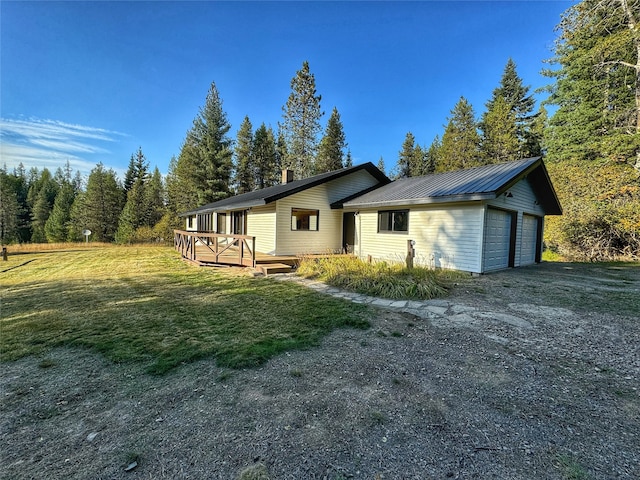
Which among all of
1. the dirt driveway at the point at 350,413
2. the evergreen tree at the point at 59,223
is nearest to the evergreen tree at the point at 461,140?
the dirt driveway at the point at 350,413

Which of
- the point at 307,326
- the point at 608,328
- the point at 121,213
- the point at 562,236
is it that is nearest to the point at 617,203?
the point at 562,236

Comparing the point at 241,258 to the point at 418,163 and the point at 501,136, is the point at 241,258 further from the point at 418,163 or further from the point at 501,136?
the point at 418,163

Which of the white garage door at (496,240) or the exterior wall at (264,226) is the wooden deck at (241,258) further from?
the white garage door at (496,240)

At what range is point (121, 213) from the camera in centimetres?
3347

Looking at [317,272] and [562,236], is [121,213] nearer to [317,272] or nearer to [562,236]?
[317,272]

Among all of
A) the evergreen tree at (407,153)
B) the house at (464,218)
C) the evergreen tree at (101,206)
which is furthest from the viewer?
the evergreen tree at (407,153)

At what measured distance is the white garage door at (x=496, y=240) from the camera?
8.52 meters

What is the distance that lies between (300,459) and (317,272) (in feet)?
22.3

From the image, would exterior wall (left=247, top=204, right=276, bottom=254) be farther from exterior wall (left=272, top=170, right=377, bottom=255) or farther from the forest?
the forest

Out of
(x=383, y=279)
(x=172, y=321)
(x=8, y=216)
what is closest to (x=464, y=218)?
(x=383, y=279)

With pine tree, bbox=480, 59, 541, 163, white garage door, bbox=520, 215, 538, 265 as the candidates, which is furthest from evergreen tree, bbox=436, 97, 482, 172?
white garage door, bbox=520, 215, 538, 265

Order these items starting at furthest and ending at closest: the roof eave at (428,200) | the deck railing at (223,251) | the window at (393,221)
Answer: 1. the window at (393,221)
2. the deck railing at (223,251)
3. the roof eave at (428,200)

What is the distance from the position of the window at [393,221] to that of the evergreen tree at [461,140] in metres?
18.3

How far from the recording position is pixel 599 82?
Answer: 15.2 meters
